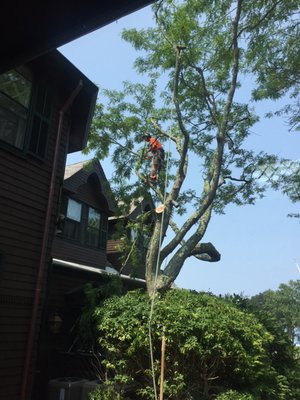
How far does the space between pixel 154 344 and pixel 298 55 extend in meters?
9.48

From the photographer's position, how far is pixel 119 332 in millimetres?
7613

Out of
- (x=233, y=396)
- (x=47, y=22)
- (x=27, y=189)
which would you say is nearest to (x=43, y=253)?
(x=27, y=189)

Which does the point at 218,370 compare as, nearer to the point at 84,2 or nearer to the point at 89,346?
the point at 89,346

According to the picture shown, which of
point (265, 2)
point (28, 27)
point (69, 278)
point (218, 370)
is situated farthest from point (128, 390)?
point (265, 2)

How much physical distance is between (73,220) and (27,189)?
8973 mm

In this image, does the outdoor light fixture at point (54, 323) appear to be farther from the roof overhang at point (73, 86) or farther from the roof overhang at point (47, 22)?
the roof overhang at point (47, 22)

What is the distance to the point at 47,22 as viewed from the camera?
2281 mm

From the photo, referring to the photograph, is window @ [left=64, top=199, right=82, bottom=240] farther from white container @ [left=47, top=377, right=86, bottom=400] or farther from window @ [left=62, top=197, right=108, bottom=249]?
white container @ [left=47, top=377, right=86, bottom=400]

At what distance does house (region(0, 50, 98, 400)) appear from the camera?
7391 mm

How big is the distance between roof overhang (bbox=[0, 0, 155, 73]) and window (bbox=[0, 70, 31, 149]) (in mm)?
5470

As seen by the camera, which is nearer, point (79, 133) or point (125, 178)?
point (79, 133)

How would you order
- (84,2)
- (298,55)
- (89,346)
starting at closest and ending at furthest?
1. (84,2)
2. (89,346)
3. (298,55)

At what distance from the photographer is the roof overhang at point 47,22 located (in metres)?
2.12

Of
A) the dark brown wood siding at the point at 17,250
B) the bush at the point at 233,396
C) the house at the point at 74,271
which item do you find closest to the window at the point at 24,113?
the dark brown wood siding at the point at 17,250
